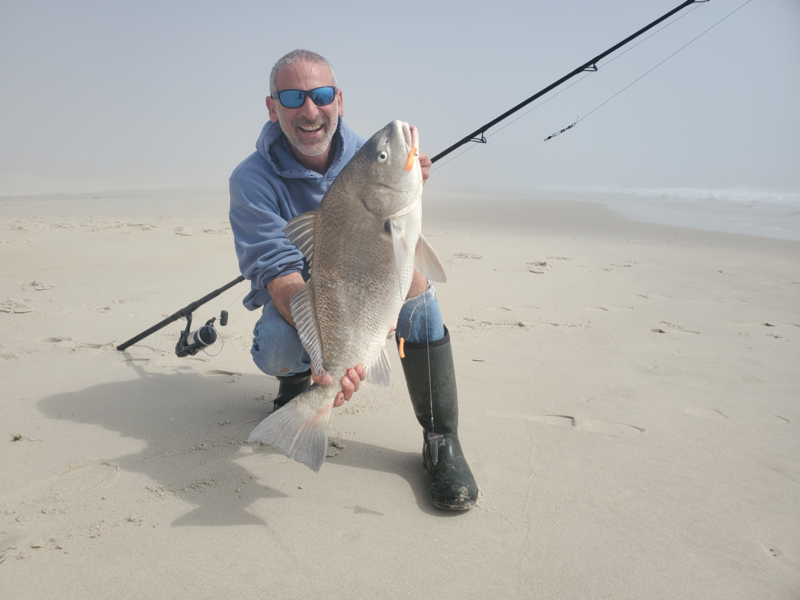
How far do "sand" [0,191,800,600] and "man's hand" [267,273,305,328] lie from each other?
71 cm

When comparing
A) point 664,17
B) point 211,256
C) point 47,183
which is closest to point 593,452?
point 664,17

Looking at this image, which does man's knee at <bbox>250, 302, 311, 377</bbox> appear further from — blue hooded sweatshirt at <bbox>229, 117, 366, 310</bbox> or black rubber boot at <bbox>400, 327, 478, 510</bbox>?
black rubber boot at <bbox>400, 327, 478, 510</bbox>

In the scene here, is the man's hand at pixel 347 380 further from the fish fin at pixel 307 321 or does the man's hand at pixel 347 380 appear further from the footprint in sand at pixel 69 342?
the footprint in sand at pixel 69 342

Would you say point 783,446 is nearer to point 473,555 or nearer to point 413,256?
point 473,555

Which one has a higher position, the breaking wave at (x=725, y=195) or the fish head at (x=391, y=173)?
the fish head at (x=391, y=173)

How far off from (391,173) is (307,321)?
678 mm

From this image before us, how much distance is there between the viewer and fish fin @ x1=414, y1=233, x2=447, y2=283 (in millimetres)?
2314

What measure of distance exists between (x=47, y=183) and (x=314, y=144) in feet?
90.8

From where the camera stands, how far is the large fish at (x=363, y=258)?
2.20 meters

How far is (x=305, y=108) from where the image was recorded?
112 inches

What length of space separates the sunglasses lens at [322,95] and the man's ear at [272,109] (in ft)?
0.85

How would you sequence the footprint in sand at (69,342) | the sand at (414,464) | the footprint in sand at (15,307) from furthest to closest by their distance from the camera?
the footprint in sand at (15,307)
the footprint in sand at (69,342)
the sand at (414,464)

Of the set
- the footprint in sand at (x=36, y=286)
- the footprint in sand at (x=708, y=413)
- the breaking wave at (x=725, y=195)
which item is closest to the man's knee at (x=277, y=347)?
the footprint in sand at (x=708, y=413)

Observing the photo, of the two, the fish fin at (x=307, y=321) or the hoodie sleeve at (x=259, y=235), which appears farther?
the hoodie sleeve at (x=259, y=235)
